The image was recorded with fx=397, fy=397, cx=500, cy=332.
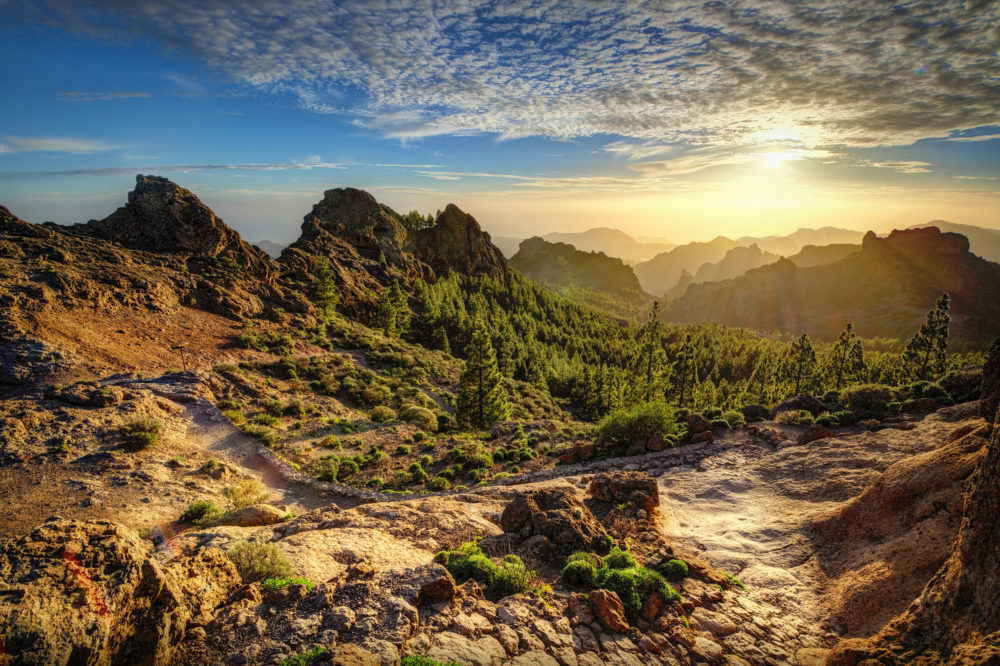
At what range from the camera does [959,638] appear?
24.1 feet

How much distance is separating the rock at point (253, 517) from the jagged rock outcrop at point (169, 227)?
50516 millimetres

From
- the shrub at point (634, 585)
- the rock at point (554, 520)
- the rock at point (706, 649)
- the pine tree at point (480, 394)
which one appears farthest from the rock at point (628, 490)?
the pine tree at point (480, 394)

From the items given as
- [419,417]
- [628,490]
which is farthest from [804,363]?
[419,417]

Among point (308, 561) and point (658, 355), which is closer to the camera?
point (308, 561)

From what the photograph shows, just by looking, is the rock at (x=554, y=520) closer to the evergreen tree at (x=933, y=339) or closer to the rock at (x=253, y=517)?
the rock at (x=253, y=517)

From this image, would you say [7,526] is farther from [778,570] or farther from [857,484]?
[857,484]

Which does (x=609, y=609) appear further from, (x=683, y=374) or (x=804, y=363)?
(x=804, y=363)

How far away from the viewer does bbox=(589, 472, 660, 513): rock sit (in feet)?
58.6

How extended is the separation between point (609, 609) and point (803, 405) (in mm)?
26098

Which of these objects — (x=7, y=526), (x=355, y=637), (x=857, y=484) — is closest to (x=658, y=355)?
(x=857, y=484)

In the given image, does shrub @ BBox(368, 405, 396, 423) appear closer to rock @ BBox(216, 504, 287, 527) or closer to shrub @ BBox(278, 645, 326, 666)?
rock @ BBox(216, 504, 287, 527)

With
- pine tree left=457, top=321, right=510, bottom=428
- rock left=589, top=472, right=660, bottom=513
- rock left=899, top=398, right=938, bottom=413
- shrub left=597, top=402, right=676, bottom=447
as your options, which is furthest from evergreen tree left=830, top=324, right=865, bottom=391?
rock left=589, top=472, right=660, bottom=513

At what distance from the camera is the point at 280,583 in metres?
9.65

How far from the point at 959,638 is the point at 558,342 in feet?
388
